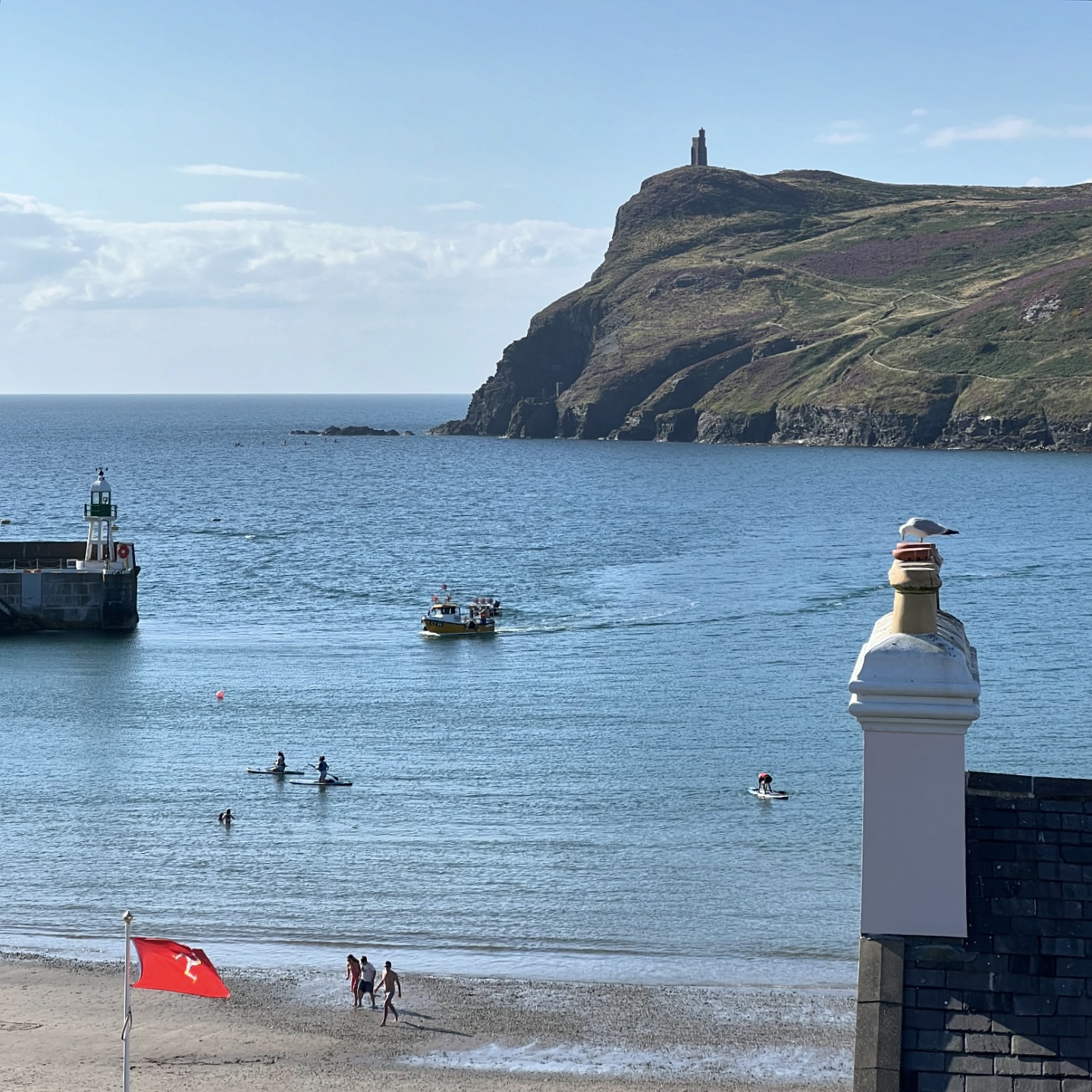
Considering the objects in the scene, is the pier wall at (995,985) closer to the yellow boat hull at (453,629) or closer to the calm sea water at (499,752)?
the calm sea water at (499,752)

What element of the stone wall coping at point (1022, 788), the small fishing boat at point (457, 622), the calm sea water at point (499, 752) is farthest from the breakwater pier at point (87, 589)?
the stone wall coping at point (1022, 788)

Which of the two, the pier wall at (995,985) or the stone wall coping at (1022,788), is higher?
the stone wall coping at (1022,788)

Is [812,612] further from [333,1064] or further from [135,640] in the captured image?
[333,1064]

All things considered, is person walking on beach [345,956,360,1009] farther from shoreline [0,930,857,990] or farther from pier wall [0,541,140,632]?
pier wall [0,541,140,632]

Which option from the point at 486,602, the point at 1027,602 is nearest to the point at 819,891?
the point at 486,602

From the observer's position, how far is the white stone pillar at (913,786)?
8.98 m

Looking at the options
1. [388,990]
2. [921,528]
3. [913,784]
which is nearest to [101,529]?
[388,990]

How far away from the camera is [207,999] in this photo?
3253 centimetres

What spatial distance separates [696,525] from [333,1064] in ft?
382

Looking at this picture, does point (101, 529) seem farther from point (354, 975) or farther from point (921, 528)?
point (921, 528)

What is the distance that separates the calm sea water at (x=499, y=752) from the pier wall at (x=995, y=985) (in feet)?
85.0

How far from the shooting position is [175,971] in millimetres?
17969

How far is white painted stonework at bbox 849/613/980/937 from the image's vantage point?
897cm

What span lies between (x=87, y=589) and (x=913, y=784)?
252ft
